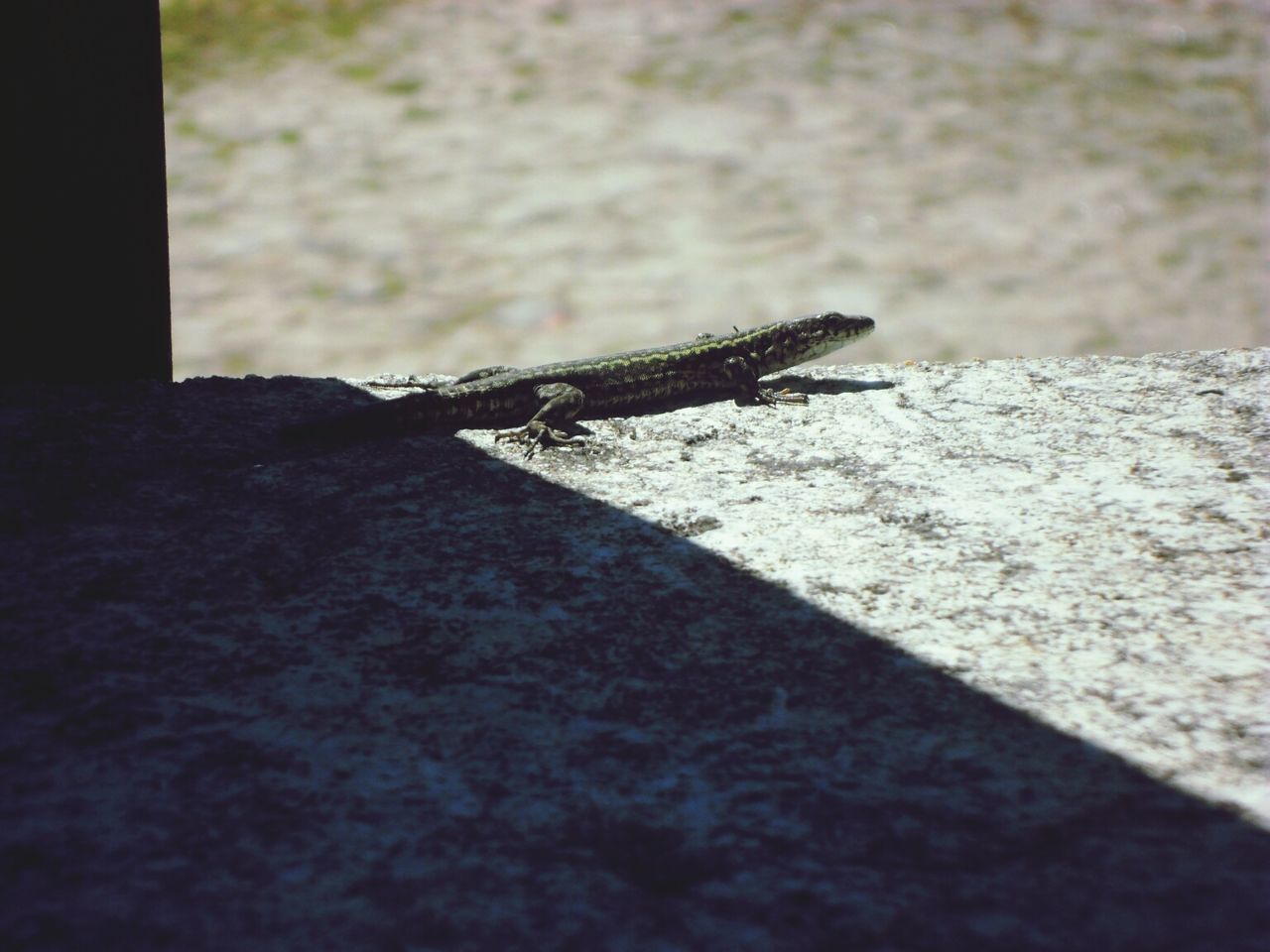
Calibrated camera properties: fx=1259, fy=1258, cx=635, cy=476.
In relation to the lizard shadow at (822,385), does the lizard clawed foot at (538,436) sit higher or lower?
lower

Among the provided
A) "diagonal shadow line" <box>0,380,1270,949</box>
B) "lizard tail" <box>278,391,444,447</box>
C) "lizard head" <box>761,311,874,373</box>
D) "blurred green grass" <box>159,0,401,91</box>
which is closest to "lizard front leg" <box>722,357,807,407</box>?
"lizard head" <box>761,311,874,373</box>

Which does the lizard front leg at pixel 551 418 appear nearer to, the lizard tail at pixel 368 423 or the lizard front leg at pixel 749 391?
the lizard tail at pixel 368 423

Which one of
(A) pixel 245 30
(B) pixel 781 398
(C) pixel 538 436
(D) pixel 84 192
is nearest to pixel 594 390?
(C) pixel 538 436

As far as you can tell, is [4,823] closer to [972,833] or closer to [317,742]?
[317,742]

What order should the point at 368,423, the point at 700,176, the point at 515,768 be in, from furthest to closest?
1. the point at 700,176
2. the point at 368,423
3. the point at 515,768

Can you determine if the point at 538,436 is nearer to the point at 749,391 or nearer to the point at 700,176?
→ the point at 749,391

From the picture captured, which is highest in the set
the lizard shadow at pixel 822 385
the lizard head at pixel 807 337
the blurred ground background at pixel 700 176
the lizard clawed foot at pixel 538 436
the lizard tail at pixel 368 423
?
the blurred ground background at pixel 700 176

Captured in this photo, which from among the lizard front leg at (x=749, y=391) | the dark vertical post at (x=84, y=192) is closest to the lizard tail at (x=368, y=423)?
the dark vertical post at (x=84, y=192)
